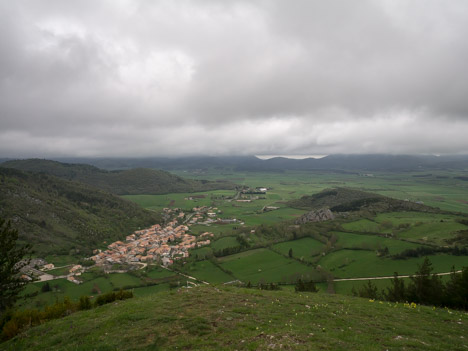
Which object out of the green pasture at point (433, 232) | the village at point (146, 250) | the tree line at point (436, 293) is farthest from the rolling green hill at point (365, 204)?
the tree line at point (436, 293)

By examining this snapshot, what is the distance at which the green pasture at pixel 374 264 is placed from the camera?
63875mm

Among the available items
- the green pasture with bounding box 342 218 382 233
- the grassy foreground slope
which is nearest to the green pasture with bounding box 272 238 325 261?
the green pasture with bounding box 342 218 382 233

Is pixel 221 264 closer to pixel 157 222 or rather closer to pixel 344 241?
pixel 344 241

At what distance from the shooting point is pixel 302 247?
298 feet

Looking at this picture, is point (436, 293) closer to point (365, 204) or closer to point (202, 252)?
point (202, 252)

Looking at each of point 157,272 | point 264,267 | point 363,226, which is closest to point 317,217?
point 363,226

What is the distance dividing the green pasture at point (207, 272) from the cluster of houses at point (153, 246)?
11.4m

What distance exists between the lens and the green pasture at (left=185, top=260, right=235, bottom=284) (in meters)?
68.8

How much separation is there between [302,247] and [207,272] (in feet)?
130

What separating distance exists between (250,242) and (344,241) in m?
39.0

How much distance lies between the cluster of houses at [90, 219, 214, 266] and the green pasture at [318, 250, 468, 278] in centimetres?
5456

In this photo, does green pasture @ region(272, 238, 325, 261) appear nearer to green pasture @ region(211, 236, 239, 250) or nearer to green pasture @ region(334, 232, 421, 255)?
green pasture @ region(334, 232, 421, 255)

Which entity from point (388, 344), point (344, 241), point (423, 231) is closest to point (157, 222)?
point (344, 241)

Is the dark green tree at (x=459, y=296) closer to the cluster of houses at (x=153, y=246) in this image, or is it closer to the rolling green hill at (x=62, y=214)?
the cluster of houses at (x=153, y=246)
